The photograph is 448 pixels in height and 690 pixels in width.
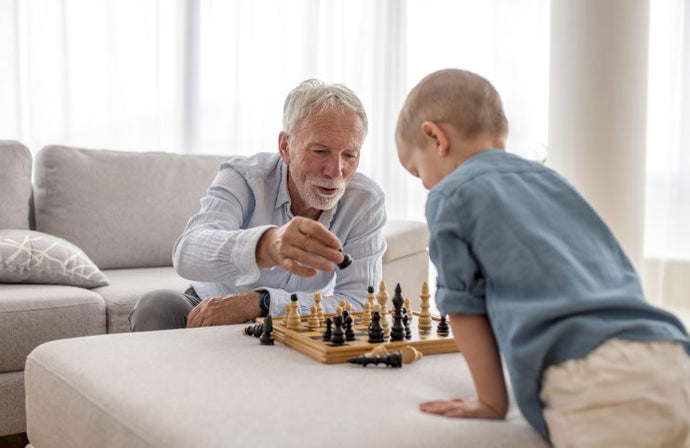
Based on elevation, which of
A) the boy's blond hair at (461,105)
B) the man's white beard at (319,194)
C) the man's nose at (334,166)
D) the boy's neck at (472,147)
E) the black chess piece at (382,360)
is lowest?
the black chess piece at (382,360)

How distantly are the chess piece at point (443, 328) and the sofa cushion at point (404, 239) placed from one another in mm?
1782

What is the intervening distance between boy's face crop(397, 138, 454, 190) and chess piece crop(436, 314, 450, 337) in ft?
1.53

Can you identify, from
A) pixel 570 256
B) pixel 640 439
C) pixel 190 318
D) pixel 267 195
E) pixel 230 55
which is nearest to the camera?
pixel 640 439

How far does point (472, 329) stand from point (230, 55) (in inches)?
153

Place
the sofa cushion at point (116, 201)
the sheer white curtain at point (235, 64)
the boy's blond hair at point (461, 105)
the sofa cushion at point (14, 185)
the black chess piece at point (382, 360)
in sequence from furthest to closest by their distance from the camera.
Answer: the sheer white curtain at point (235, 64)
the sofa cushion at point (116, 201)
the sofa cushion at point (14, 185)
the black chess piece at point (382, 360)
the boy's blond hair at point (461, 105)

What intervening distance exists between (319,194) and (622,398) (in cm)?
131

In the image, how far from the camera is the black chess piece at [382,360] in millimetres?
1554

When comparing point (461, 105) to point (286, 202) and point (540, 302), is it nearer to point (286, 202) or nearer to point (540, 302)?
point (540, 302)

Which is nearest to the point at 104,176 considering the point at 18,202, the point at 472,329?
the point at 18,202

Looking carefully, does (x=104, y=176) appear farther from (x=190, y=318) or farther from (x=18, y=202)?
(x=190, y=318)

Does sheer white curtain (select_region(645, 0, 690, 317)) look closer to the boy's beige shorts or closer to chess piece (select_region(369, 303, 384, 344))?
chess piece (select_region(369, 303, 384, 344))

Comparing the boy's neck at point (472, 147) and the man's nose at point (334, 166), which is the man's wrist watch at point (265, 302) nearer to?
the man's nose at point (334, 166)

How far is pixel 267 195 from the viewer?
2432 millimetres

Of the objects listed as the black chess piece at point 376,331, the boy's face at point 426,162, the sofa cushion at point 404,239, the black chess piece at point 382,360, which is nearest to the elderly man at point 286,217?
the black chess piece at point 376,331
